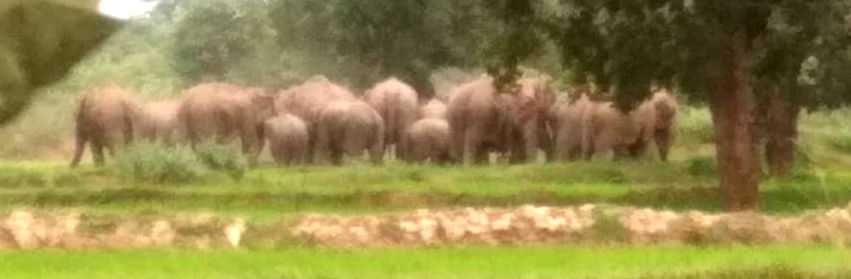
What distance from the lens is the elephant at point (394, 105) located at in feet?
45.1

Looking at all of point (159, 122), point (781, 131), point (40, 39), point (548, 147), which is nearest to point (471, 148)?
point (548, 147)

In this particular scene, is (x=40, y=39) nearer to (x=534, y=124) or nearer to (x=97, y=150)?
(x=97, y=150)

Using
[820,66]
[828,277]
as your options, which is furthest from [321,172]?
[828,277]

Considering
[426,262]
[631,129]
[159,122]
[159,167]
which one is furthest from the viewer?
[631,129]

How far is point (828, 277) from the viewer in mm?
5930

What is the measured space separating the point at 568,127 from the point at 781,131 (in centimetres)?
308

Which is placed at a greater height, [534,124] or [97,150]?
[534,124]

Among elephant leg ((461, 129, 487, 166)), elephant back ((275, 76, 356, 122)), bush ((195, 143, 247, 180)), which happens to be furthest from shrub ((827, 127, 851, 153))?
bush ((195, 143, 247, 180))

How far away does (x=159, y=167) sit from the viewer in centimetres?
1123

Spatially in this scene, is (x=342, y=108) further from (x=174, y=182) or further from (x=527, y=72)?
(x=174, y=182)

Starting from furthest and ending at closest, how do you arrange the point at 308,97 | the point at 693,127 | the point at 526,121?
the point at 693,127, the point at 526,121, the point at 308,97

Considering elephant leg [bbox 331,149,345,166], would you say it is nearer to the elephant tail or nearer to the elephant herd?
the elephant herd

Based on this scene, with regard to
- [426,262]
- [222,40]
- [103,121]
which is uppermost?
[222,40]

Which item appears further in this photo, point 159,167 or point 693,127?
point 693,127
